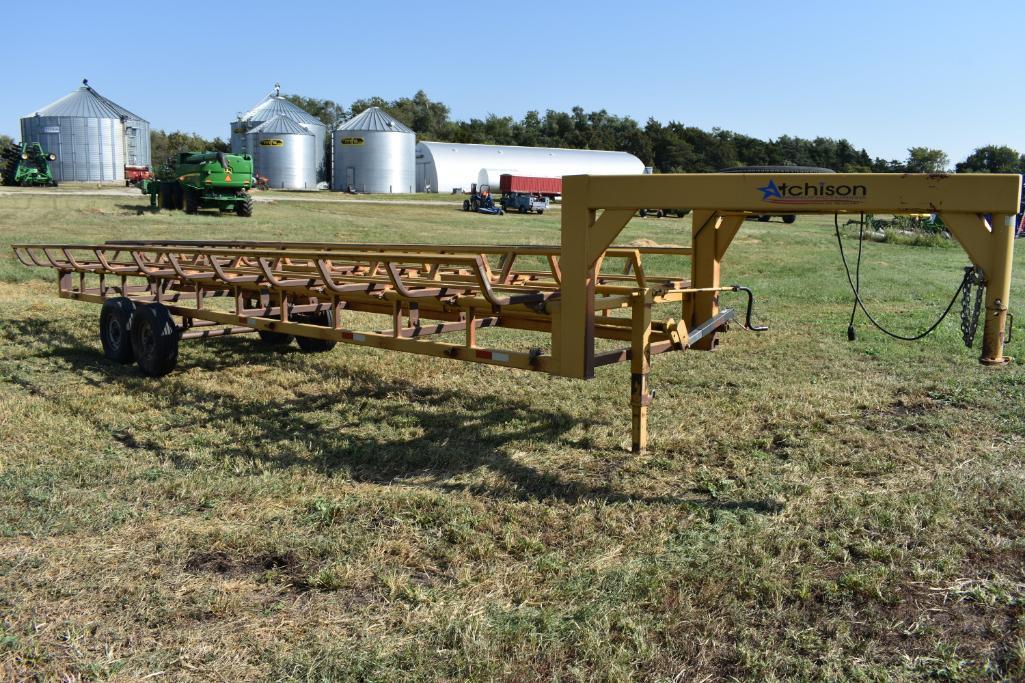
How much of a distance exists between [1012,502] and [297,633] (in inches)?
142

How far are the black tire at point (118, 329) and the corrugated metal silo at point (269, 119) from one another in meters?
58.0

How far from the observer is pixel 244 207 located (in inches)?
1189

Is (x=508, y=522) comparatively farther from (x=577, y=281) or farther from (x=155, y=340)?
(x=155, y=340)

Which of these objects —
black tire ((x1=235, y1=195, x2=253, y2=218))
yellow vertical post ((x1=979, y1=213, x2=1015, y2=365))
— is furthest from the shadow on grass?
black tire ((x1=235, y1=195, x2=253, y2=218))

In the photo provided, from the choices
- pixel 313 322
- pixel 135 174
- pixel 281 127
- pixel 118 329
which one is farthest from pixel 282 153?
pixel 118 329

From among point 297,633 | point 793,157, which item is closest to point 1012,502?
point 297,633

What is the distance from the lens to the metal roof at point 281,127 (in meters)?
62.4

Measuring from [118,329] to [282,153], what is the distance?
5672cm

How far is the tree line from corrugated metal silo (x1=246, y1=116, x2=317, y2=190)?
16377 mm

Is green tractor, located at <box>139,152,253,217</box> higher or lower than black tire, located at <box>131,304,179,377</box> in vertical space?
higher

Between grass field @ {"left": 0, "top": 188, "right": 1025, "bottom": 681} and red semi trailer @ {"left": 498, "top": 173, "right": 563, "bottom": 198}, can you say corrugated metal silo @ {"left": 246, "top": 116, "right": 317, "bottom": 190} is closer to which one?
red semi trailer @ {"left": 498, "top": 173, "right": 563, "bottom": 198}

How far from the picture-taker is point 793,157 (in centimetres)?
7812

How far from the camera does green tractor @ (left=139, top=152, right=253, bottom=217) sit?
29781 mm

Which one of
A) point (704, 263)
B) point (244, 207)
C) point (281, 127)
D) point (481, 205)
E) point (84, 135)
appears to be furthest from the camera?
point (281, 127)
